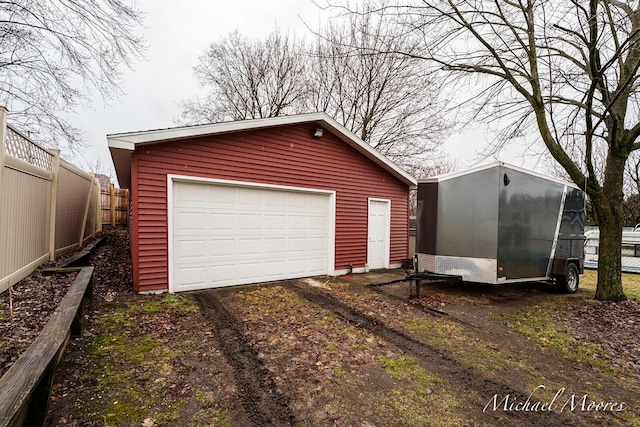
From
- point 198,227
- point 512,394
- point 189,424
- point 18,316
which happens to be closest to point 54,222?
point 198,227

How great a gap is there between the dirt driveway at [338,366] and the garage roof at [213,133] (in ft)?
9.03

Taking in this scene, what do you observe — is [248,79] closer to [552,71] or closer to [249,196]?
[249,196]

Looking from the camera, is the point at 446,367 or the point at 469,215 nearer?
the point at 446,367

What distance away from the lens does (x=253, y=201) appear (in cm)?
715

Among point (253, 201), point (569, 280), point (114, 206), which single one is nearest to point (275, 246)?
point (253, 201)

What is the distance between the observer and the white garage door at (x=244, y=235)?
20.7ft

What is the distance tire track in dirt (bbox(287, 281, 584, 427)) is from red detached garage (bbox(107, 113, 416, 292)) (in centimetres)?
217

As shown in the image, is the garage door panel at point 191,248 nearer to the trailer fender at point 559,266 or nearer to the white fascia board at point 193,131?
the white fascia board at point 193,131

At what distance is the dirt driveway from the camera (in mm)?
2676

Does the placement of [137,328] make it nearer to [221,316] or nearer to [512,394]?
[221,316]

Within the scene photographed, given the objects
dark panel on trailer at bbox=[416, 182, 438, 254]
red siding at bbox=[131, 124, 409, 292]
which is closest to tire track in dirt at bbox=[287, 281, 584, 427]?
dark panel on trailer at bbox=[416, 182, 438, 254]

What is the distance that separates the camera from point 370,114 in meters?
15.8

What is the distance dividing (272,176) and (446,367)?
210 inches

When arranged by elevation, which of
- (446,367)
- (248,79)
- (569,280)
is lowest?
(446,367)
